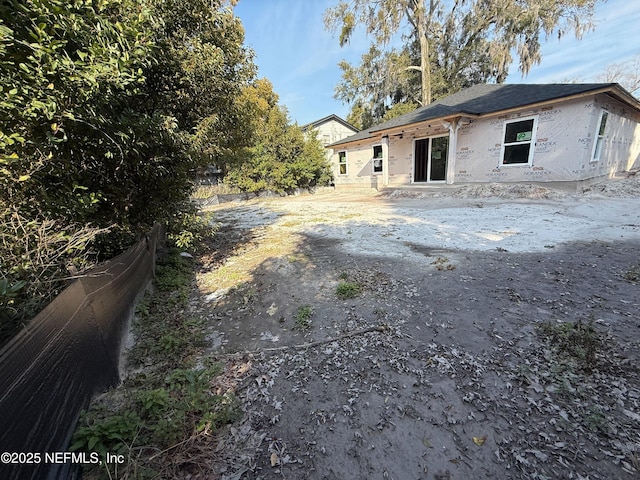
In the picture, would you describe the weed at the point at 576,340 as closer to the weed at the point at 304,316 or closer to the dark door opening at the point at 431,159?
the weed at the point at 304,316

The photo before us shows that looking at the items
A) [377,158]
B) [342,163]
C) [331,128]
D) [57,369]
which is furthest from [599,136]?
[331,128]

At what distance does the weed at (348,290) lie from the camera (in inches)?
129

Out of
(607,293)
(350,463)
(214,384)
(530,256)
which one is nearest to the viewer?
(350,463)

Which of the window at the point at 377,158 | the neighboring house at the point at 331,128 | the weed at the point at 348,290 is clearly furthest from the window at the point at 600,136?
the neighboring house at the point at 331,128

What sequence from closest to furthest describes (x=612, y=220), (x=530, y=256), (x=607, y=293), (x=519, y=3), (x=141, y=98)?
(x=607, y=293) → (x=141, y=98) → (x=530, y=256) → (x=612, y=220) → (x=519, y=3)

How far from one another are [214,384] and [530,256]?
4399 millimetres

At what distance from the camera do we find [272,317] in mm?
3074

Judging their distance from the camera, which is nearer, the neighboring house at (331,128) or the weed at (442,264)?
the weed at (442,264)

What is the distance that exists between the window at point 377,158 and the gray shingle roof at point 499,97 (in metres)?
1.55

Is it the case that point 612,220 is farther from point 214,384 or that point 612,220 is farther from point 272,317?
point 214,384

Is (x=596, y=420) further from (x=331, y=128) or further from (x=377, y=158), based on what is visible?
(x=331, y=128)

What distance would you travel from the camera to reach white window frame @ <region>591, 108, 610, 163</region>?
849 centimetres

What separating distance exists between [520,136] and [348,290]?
9593mm

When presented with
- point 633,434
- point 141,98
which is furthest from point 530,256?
point 141,98
